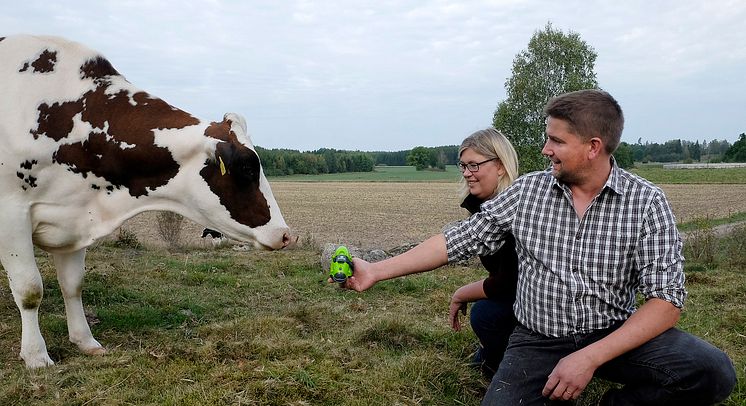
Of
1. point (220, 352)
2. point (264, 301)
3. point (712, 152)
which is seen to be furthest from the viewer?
point (712, 152)

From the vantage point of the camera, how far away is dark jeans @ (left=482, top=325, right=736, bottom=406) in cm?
320

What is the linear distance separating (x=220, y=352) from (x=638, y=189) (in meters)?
2.96

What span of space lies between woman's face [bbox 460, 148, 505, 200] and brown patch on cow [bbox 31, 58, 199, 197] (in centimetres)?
233

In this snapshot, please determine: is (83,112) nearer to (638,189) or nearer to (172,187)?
(172,187)

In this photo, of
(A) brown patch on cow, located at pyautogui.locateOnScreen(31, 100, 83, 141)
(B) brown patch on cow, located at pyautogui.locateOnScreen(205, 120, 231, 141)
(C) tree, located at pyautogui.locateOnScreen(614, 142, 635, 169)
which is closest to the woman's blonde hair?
(B) brown patch on cow, located at pyautogui.locateOnScreen(205, 120, 231, 141)

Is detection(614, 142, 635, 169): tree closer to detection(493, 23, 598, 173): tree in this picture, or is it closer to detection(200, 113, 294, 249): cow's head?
detection(493, 23, 598, 173): tree

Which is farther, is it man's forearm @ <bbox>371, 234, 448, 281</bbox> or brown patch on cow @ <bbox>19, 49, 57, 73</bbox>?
brown patch on cow @ <bbox>19, 49, 57, 73</bbox>

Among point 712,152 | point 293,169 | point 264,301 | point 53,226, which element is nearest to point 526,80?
point 264,301

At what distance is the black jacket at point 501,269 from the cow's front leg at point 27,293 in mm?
3359

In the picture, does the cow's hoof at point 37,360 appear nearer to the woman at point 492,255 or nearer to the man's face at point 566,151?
the woman at point 492,255

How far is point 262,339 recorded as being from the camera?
16.0 feet

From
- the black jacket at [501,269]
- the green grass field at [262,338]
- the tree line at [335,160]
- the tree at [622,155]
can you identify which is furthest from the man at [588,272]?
the tree line at [335,160]

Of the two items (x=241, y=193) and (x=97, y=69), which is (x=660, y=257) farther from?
(x=97, y=69)

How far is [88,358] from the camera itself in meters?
4.86
